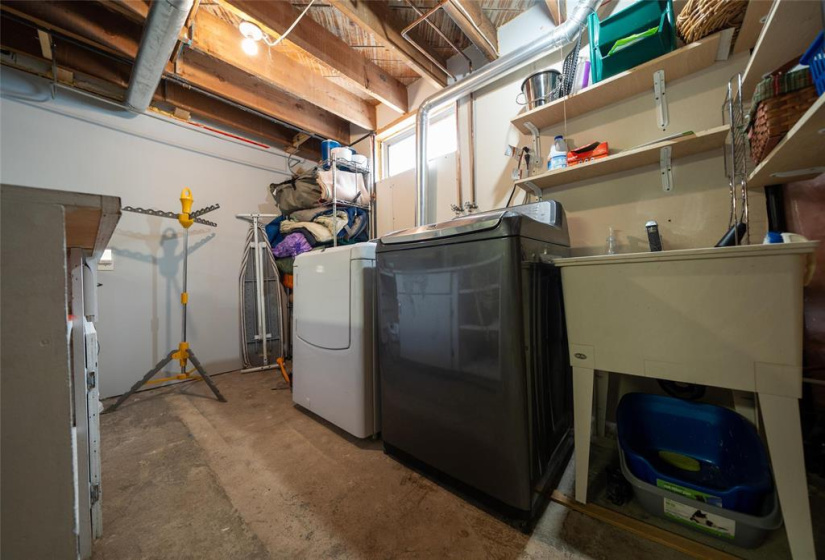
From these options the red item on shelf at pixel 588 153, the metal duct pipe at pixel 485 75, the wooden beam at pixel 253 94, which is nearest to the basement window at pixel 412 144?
the metal duct pipe at pixel 485 75

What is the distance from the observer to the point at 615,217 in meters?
1.56

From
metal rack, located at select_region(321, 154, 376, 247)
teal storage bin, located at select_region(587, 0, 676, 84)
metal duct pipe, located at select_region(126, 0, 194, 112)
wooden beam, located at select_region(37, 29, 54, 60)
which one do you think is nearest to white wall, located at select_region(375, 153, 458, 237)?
metal rack, located at select_region(321, 154, 376, 247)

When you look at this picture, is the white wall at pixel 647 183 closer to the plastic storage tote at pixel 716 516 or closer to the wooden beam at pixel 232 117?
the plastic storage tote at pixel 716 516

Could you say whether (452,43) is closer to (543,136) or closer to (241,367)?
(543,136)

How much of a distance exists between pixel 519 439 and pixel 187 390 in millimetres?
2607

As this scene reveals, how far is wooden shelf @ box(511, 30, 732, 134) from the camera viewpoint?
1.23m

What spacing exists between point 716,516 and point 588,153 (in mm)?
1562

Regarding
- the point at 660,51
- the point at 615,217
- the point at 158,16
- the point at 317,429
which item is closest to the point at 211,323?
the point at 317,429

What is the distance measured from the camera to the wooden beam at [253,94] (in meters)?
2.27

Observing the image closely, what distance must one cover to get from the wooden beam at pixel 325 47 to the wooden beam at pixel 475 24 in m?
0.87

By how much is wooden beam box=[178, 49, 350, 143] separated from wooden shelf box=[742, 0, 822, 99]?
3149mm

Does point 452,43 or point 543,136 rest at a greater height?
point 452,43

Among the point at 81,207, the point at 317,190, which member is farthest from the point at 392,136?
the point at 81,207

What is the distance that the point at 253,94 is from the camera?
8.49 ft
